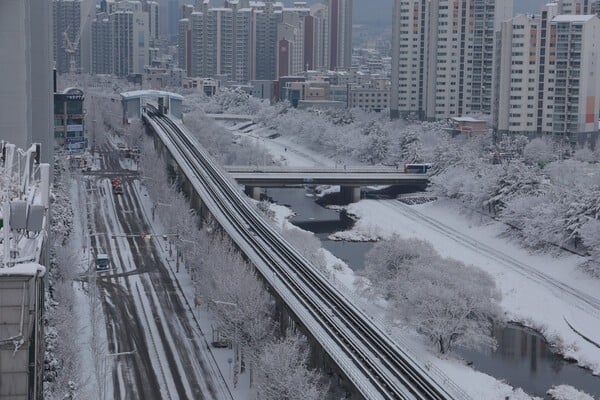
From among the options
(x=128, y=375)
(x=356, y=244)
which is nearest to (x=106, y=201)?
(x=356, y=244)

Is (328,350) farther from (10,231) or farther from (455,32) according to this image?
(455,32)

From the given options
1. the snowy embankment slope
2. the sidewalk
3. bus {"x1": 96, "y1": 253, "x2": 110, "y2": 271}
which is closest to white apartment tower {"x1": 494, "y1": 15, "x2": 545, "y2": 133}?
the snowy embankment slope

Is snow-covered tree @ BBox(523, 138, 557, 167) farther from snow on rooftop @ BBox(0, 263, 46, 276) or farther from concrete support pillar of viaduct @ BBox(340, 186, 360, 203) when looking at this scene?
snow on rooftop @ BBox(0, 263, 46, 276)

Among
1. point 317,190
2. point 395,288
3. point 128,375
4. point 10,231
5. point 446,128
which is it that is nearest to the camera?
point 10,231

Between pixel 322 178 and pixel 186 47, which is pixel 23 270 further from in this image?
pixel 186 47

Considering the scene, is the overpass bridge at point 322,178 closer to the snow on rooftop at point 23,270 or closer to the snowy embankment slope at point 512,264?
the snowy embankment slope at point 512,264

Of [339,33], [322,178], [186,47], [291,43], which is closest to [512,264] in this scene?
[322,178]
